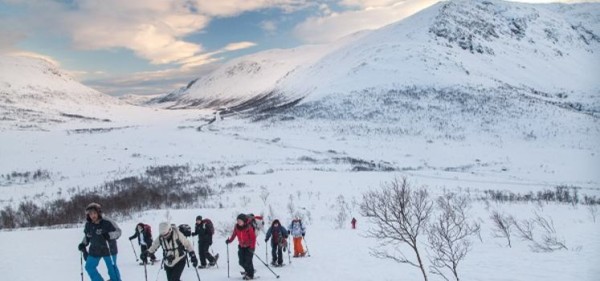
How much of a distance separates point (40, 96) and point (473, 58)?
12248cm

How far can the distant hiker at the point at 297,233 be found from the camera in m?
15.5

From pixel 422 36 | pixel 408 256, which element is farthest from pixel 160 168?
pixel 422 36

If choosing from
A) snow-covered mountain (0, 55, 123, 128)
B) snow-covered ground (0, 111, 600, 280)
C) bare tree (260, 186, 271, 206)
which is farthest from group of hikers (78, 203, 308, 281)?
snow-covered mountain (0, 55, 123, 128)

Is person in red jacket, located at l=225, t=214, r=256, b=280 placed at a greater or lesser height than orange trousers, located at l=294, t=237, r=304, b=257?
greater

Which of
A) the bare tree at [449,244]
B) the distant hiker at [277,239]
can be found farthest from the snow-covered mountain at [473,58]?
the distant hiker at [277,239]

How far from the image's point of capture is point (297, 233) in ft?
50.9

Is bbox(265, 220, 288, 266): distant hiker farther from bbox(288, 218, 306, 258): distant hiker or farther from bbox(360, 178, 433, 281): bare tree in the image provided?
bbox(360, 178, 433, 281): bare tree

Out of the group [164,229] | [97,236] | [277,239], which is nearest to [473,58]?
[277,239]

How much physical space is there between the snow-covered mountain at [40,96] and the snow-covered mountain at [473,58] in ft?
173

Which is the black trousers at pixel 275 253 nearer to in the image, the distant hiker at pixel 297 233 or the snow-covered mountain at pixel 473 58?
the distant hiker at pixel 297 233

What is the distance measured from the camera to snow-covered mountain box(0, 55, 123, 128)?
106 m

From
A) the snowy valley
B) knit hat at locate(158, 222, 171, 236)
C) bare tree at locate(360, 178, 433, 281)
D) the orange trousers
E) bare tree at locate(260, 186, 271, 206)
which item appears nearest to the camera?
knit hat at locate(158, 222, 171, 236)

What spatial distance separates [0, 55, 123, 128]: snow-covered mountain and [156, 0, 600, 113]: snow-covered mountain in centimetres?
5288

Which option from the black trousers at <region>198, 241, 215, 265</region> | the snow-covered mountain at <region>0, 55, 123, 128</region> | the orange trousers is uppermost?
the snow-covered mountain at <region>0, 55, 123, 128</region>
